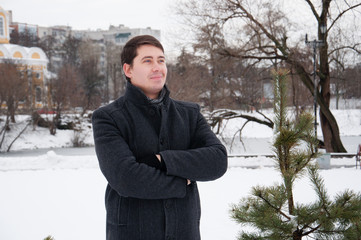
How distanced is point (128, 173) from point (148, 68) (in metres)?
0.64

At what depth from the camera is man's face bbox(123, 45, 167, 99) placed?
2.14 meters

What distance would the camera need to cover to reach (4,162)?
1398cm

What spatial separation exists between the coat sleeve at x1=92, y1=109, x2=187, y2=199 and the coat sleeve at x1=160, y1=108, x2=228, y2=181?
61 millimetres

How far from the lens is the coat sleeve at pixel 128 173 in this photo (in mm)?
1971

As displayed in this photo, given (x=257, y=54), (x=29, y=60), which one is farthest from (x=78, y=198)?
(x=29, y=60)

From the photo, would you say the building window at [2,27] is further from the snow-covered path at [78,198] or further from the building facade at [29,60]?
the snow-covered path at [78,198]

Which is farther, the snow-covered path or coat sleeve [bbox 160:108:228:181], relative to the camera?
the snow-covered path

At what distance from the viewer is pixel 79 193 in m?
9.27

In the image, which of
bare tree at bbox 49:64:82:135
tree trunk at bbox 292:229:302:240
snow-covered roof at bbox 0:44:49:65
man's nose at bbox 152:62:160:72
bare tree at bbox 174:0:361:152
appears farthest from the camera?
snow-covered roof at bbox 0:44:49:65

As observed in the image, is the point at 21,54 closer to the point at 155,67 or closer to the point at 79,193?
the point at 79,193

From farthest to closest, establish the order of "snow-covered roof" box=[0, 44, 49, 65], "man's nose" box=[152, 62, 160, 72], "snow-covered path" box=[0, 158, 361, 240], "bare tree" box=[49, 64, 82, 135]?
"snow-covered roof" box=[0, 44, 49, 65] → "bare tree" box=[49, 64, 82, 135] → "snow-covered path" box=[0, 158, 361, 240] → "man's nose" box=[152, 62, 160, 72]

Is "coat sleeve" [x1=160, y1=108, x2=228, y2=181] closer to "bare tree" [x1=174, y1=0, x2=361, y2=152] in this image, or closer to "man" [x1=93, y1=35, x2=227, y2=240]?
"man" [x1=93, y1=35, x2=227, y2=240]

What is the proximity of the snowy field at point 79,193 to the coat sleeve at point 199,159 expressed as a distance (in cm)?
396

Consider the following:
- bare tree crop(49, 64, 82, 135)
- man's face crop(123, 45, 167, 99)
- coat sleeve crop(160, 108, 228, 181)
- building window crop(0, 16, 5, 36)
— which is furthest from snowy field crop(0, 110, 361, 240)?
building window crop(0, 16, 5, 36)
